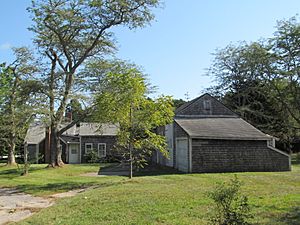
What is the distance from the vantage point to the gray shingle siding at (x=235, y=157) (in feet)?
75.2

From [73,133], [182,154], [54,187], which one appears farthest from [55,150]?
[54,187]

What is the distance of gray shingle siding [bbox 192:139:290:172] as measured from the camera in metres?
22.9

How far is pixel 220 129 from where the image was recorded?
81.6 ft

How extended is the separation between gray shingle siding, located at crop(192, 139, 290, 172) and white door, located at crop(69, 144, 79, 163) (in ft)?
68.6

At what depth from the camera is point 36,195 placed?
15.2m

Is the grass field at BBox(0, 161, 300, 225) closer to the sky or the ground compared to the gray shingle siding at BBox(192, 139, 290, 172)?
closer to the ground

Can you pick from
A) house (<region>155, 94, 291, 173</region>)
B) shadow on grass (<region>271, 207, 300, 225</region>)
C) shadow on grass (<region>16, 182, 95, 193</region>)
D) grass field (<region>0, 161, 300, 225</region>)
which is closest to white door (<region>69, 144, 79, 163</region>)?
house (<region>155, 94, 291, 173</region>)

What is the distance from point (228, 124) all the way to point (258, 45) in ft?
51.9

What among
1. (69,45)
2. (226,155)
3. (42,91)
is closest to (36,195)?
(226,155)

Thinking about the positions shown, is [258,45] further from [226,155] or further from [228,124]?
[226,155]

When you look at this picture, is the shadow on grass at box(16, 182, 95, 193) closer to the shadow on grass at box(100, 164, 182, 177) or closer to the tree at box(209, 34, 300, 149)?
the shadow on grass at box(100, 164, 182, 177)

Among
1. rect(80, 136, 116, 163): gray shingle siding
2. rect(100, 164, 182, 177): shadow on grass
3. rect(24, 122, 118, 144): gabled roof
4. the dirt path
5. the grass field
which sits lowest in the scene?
the dirt path

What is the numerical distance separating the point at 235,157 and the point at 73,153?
22.4 metres

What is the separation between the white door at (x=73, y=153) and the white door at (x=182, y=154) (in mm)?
17534
